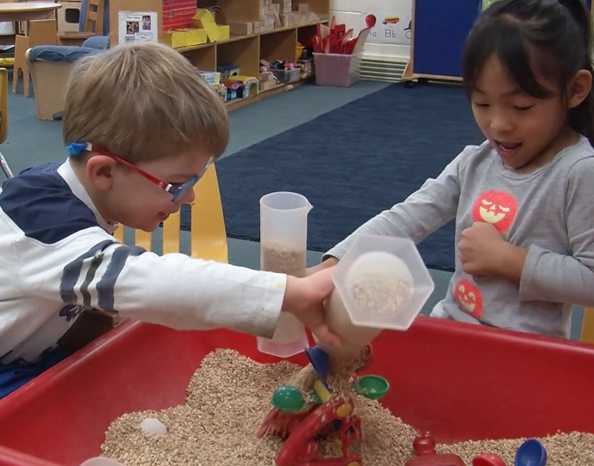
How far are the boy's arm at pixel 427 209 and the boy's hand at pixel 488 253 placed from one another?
10cm

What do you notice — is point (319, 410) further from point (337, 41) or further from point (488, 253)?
point (337, 41)

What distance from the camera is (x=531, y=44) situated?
0.87 m

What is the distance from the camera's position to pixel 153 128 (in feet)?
2.45

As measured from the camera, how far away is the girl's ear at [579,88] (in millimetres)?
903

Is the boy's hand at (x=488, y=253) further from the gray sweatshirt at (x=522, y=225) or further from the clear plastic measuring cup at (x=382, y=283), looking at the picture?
the clear plastic measuring cup at (x=382, y=283)

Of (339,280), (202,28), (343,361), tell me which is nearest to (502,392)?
(343,361)

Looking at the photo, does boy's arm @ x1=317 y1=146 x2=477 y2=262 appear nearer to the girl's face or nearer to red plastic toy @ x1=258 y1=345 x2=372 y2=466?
the girl's face

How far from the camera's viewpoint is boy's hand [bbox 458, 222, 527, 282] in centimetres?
92

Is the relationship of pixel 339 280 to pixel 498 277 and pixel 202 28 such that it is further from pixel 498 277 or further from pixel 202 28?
pixel 202 28

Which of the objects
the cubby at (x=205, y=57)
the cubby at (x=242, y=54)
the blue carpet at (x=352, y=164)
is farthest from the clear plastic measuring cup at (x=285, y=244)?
the cubby at (x=242, y=54)

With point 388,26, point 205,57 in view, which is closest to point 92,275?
point 205,57

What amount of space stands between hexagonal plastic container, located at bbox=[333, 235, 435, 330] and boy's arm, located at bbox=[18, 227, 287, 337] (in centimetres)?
9

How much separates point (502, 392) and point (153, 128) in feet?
1.64

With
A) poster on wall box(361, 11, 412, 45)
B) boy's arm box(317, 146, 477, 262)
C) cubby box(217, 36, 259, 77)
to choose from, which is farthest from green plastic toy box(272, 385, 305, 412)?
poster on wall box(361, 11, 412, 45)
